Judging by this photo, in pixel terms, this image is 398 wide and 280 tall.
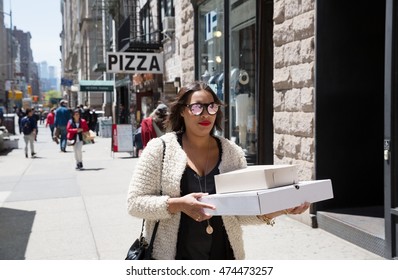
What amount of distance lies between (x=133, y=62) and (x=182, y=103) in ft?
39.2

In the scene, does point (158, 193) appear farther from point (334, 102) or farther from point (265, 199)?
point (334, 102)

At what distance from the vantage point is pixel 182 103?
279 cm

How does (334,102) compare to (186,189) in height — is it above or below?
above

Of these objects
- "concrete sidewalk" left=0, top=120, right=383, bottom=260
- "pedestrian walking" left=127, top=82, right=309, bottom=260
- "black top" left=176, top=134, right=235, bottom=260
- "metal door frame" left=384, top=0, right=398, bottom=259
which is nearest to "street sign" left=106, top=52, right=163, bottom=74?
"concrete sidewalk" left=0, top=120, right=383, bottom=260

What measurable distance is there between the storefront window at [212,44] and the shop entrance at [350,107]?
13.1 ft

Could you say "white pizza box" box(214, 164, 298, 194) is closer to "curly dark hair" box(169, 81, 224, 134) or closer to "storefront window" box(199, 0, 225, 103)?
"curly dark hair" box(169, 81, 224, 134)

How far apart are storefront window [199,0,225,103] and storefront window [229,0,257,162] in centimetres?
40

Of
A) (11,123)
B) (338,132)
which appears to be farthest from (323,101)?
(11,123)

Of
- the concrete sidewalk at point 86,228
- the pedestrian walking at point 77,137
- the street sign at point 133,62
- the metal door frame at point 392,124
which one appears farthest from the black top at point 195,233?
the street sign at point 133,62

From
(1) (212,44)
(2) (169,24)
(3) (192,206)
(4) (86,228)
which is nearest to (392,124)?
(3) (192,206)

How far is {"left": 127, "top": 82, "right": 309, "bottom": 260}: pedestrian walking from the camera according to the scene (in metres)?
2.64
